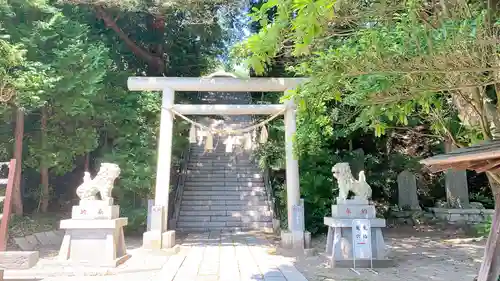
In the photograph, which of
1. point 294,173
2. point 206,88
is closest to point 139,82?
point 206,88

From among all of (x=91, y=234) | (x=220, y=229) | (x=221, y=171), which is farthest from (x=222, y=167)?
(x=91, y=234)

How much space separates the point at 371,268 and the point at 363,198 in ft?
4.77

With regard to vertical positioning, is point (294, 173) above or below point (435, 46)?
below

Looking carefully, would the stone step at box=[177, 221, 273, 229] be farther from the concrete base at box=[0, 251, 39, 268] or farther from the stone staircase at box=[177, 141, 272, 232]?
the concrete base at box=[0, 251, 39, 268]

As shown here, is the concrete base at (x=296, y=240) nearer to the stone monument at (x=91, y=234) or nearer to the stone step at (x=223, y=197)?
the stone monument at (x=91, y=234)

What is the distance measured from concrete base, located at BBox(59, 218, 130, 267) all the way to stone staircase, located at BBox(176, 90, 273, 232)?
532 centimetres

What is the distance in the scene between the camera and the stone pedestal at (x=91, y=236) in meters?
7.55

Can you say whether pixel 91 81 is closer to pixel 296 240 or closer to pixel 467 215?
pixel 296 240

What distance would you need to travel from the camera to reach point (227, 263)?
7.75m

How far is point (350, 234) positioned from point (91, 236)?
203 inches

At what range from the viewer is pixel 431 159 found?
13.3ft

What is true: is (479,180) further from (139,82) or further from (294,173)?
(139,82)

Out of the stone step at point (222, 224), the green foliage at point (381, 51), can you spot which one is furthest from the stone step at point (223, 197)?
the green foliage at point (381, 51)

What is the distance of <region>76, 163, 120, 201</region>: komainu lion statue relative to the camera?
7.91 metres
